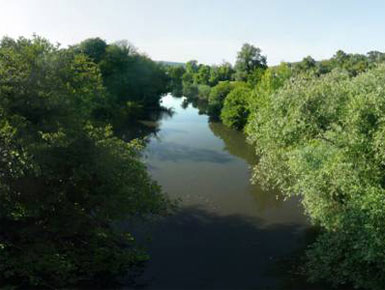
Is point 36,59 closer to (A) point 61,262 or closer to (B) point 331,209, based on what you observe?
(A) point 61,262

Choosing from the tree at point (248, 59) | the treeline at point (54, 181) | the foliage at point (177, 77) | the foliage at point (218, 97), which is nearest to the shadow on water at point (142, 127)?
the foliage at point (218, 97)

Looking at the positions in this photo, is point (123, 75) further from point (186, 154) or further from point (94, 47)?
point (186, 154)

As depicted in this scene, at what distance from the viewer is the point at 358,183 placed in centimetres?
1358

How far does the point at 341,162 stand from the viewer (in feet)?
46.8

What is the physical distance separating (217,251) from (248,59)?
65.5 metres

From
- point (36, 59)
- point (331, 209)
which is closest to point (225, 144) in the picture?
point (331, 209)

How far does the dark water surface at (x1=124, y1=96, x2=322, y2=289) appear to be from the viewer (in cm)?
1608

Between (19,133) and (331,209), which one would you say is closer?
(19,133)

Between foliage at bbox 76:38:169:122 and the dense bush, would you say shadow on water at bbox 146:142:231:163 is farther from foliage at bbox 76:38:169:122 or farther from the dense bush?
the dense bush

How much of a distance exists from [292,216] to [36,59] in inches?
Answer: 639

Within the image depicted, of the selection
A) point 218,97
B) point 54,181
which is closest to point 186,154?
point 54,181

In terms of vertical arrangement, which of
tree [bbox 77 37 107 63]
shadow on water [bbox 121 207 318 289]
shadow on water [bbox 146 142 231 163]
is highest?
tree [bbox 77 37 107 63]

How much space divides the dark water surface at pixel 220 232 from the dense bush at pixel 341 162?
2.15 meters

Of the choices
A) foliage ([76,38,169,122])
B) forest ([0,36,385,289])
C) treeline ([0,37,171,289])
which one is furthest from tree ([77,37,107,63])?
treeline ([0,37,171,289])
